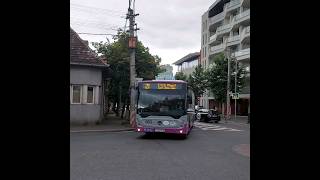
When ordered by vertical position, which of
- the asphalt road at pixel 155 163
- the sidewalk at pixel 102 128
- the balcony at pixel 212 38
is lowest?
the sidewalk at pixel 102 128

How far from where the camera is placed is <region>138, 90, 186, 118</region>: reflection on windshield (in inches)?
808

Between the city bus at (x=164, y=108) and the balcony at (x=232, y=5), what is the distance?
51.2 meters

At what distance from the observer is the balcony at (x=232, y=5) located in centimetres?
7000

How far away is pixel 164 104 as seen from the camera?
20.6 meters

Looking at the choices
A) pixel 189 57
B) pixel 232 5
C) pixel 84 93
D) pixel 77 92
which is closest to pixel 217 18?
pixel 232 5

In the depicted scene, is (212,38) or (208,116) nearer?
(208,116)

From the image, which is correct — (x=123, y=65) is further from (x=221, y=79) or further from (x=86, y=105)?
(x=221, y=79)

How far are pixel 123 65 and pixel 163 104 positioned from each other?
17252mm

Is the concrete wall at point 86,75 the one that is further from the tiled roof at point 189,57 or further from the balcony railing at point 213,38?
the tiled roof at point 189,57

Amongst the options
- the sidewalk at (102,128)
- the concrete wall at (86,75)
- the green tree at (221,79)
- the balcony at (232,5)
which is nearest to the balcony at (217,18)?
the balcony at (232,5)

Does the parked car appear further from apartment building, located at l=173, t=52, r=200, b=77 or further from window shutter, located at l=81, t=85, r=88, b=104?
apartment building, located at l=173, t=52, r=200, b=77

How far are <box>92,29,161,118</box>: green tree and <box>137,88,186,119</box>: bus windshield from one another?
15.8 metres
